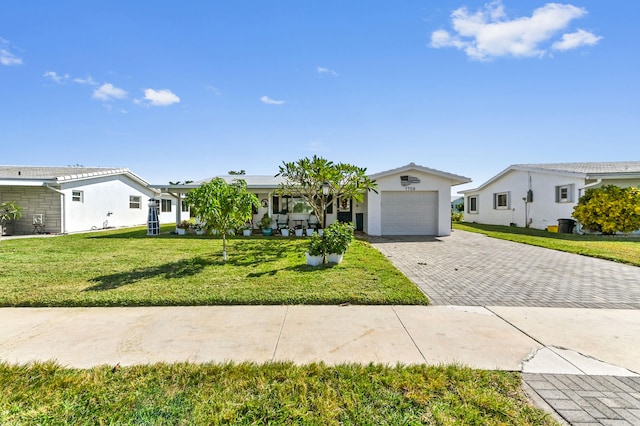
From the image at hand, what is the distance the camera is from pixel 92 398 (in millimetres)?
2305

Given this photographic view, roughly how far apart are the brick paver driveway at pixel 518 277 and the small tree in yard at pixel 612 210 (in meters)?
6.64

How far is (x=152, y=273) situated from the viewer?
254 inches

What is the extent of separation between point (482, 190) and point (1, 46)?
1127 inches

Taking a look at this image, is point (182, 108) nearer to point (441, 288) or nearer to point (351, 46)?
point (351, 46)

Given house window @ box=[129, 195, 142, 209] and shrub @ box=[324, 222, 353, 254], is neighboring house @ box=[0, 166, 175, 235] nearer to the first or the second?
house window @ box=[129, 195, 142, 209]

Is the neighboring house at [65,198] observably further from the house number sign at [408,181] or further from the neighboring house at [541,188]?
the neighboring house at [541,188]

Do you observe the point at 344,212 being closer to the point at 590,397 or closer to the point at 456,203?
the point at 590,397

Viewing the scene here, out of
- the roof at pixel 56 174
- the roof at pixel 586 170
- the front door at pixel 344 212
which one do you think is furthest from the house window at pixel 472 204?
the roof at pixel 56 174

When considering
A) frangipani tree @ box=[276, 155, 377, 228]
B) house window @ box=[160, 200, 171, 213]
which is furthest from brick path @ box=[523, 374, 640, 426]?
house window @ box=[160, 200, 171, 213]

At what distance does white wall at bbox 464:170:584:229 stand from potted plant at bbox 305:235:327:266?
51.9ft

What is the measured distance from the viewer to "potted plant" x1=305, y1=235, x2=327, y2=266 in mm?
7062

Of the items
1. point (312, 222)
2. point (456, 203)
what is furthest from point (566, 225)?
point (456, 203)

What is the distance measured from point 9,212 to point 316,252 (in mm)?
16790

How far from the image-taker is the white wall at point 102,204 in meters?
15.3
